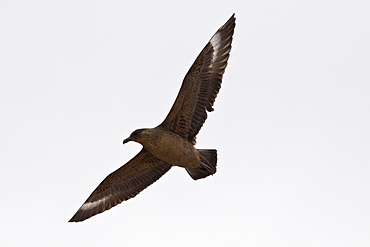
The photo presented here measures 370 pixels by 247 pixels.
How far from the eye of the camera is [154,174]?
12.6m

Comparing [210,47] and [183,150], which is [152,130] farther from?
[210,47]

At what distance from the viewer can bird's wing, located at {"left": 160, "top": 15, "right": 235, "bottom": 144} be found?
11656 mm

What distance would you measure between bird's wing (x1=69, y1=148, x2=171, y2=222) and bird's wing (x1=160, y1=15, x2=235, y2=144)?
90 cm

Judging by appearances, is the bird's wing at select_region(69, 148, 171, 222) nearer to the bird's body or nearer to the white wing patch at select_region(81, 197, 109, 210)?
the white wing patch at select_region(81, 197, 109, 210)

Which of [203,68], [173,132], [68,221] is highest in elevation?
[203,68]

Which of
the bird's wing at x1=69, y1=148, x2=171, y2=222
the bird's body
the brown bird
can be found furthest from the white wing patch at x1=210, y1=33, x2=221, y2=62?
the bird's wing at x1=69, y1=148, x2=171, y2=222

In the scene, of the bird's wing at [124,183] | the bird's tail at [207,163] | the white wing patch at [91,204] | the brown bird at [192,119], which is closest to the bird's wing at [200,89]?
the brown bird at [192,119]

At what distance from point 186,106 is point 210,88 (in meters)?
0.46

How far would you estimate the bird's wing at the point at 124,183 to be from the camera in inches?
492

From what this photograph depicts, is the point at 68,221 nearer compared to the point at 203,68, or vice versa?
the point at 203,68

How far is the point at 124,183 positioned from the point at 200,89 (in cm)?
221

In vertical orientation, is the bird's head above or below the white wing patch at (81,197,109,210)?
above

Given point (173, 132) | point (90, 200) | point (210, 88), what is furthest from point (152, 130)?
point (90, 200)

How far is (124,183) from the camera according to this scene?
41.6 feet
